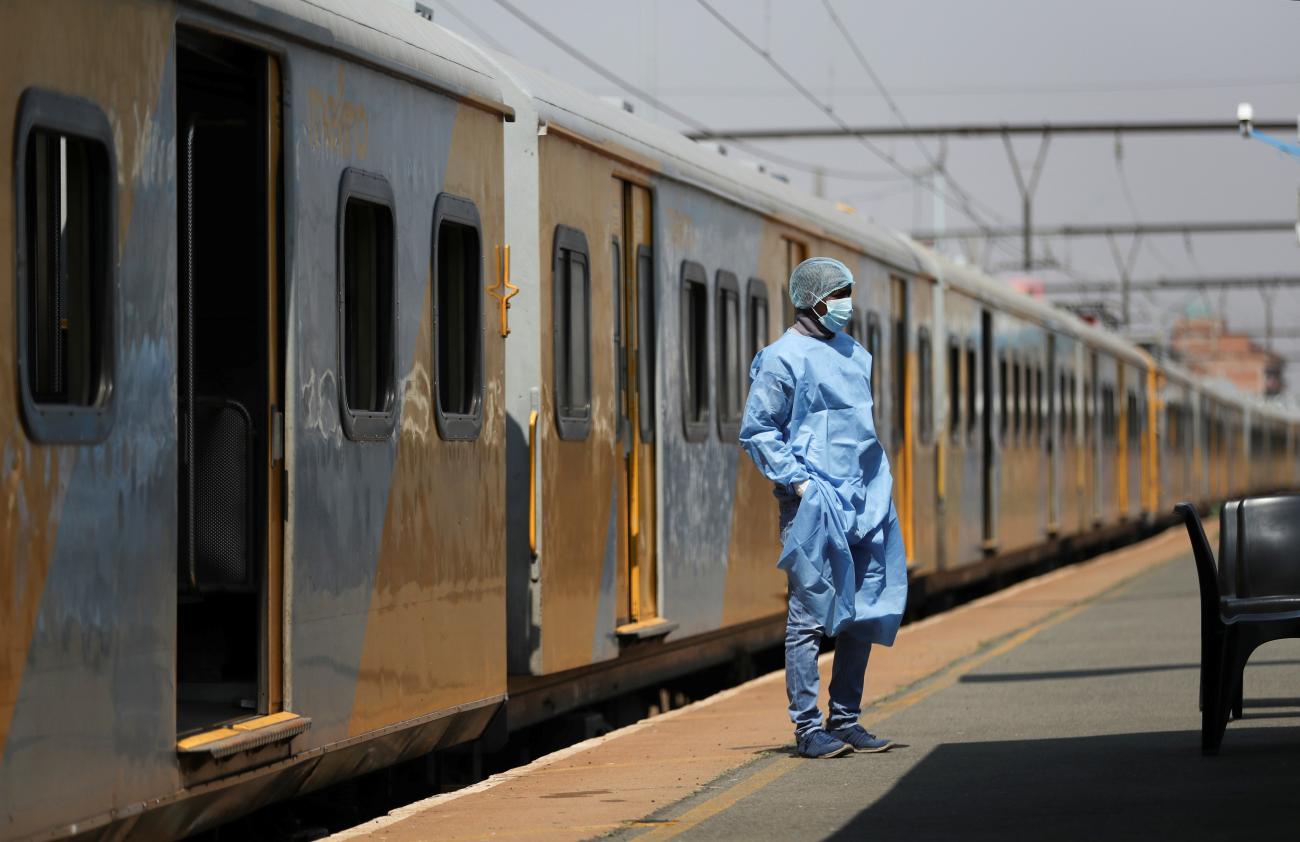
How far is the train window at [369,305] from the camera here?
25.1 ft

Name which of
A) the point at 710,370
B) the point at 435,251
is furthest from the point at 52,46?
the point at 710,370

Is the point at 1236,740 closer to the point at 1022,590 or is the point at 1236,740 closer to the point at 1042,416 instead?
the point at 1022,590

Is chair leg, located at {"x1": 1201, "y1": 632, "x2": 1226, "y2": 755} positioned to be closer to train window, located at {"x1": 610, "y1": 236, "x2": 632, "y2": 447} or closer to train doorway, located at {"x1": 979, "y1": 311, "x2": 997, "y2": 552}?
train window, located at {"x1": 610, "y1": 236, "x2": 632, "y2": 447}

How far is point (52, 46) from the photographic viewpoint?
5.61 meters

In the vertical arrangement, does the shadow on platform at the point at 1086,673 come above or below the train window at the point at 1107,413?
below

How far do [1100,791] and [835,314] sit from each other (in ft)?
7.35

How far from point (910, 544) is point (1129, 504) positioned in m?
18.2

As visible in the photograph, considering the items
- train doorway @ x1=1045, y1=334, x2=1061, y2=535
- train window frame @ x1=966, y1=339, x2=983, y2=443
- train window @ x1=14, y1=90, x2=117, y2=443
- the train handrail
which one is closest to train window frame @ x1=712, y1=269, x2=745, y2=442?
Answer: the train handrail

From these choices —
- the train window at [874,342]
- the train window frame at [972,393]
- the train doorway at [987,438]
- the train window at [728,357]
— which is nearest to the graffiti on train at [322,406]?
the train window at [728,357]

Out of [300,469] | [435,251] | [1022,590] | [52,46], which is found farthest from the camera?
[1022,590]

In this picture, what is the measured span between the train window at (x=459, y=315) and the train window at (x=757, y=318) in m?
4.70

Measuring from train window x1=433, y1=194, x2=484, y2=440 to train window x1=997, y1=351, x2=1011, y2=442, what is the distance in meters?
15.1

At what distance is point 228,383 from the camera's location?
7754 millimetres

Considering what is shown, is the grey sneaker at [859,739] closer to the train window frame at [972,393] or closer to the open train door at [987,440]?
the train window frame at [972,393]
